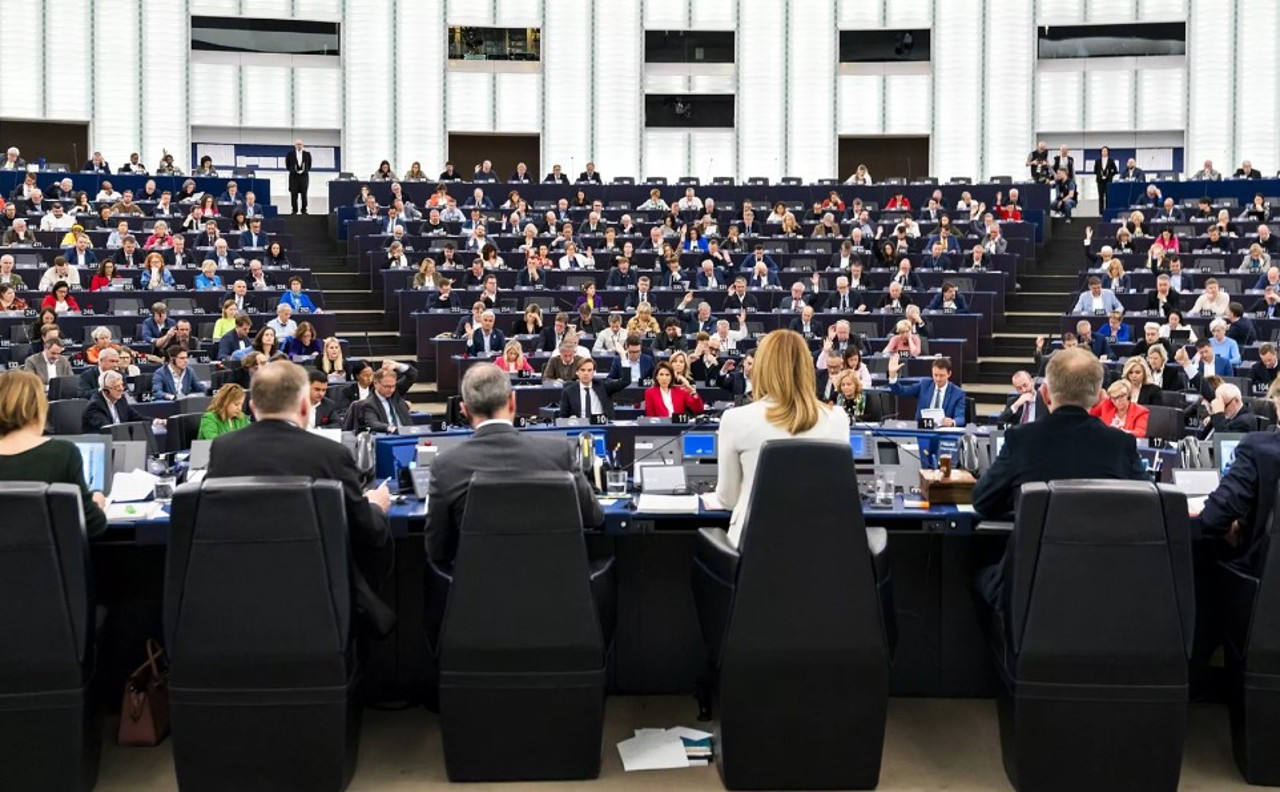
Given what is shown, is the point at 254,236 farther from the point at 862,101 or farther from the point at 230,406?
the point at 862,101

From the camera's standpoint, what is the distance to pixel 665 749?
5141 millimetres

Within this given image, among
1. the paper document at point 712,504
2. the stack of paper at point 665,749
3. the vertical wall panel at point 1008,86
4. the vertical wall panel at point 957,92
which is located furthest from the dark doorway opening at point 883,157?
the stack of paper at point 665,749

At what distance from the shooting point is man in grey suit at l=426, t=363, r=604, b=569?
183 inches

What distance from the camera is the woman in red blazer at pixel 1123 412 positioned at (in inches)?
Answer: 341

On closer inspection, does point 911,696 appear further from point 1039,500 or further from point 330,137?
point 330,137

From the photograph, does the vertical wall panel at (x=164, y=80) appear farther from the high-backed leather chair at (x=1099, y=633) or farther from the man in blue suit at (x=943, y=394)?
the high-backed leather chair at (x=1099, y=633)

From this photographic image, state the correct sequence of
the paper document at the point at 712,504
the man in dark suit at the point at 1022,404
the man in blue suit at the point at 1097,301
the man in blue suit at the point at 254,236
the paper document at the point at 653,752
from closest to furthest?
the paper document at the point at 653,752, the paper document at the point at 712,504, the man in dark suit at the point at 1022,404, the man in blue suit at the point at 1097,301, the man in blue suit at the point at 254,236

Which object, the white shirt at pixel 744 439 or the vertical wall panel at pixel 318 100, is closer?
the white shirt at pixel 744 439

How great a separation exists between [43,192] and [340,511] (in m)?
19.0

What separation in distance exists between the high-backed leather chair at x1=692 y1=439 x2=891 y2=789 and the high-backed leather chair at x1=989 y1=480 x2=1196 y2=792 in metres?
0.48

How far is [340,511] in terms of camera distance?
436cm

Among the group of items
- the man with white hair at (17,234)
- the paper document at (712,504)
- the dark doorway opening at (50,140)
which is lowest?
the paper document at (712,504)

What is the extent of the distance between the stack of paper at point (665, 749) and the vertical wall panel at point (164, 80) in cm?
2436

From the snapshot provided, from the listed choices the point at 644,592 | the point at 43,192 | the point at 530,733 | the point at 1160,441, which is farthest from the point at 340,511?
the point at 43,192
